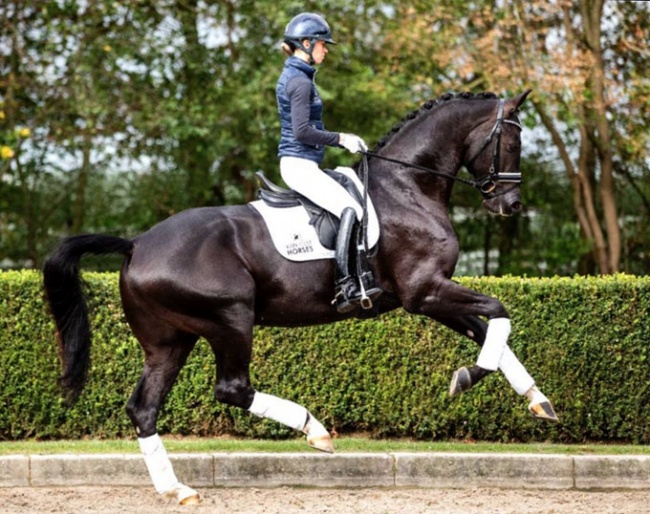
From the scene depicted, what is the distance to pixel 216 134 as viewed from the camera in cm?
1689

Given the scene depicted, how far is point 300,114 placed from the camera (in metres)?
6.84

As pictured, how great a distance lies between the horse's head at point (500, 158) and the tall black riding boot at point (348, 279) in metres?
0.97

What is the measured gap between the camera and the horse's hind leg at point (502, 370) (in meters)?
6.74

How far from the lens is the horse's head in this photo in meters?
7.11

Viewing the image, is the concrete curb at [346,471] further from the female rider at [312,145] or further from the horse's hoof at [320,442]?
the female rider at [312,145]

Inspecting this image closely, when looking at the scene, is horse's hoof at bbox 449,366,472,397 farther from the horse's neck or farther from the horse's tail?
the horse's tail

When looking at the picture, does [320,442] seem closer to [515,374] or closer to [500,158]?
[515,374]

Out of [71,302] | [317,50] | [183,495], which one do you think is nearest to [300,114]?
[317,50]

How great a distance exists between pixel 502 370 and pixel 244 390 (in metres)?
Result: 1.66

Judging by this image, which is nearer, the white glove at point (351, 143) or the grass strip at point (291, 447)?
the white glove at point (351, 143)

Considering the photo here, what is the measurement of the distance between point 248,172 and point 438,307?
1191cm

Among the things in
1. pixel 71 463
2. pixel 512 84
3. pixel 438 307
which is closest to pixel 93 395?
pixel 71 463

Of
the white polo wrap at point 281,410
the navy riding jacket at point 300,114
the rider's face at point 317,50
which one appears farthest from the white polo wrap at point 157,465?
the rider's face at point 317,50

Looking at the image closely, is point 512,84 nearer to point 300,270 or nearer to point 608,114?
point 608,114
